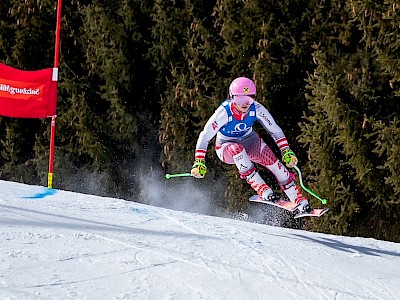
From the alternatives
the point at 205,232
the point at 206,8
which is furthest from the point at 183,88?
the point at 205,232

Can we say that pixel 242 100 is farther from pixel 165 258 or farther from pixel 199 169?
pixel 165 258

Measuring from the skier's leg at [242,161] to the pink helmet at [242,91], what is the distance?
0.49 metres

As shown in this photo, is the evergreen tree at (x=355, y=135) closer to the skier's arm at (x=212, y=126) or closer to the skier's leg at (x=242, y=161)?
the skier's leg at (x=242, y=161)

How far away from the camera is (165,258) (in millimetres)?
5539

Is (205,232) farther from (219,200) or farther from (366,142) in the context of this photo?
(219,200)

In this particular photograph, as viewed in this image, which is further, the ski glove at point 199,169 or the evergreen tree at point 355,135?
the evergreen tree at point 355,135

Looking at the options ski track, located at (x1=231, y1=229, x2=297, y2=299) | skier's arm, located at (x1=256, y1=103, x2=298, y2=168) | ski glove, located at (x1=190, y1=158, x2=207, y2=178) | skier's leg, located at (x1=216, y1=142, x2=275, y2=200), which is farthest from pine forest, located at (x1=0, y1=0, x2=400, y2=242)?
ski track, located at (x1=231, y1=229, x2=297, y2=299)

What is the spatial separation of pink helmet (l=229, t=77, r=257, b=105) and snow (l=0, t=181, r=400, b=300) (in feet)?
4.10

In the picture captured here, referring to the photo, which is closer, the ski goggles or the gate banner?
the ski goggles

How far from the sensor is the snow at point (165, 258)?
480 centimetres

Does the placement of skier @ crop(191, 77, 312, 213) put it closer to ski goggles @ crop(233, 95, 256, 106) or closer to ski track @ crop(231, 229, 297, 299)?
ski goggles @ crop(233, 95, 256, 106)

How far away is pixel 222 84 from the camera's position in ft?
38.8

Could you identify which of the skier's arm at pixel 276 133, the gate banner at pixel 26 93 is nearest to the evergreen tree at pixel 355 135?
the skier's arm at pixel 276 133

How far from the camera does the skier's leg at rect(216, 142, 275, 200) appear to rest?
7.66 m
